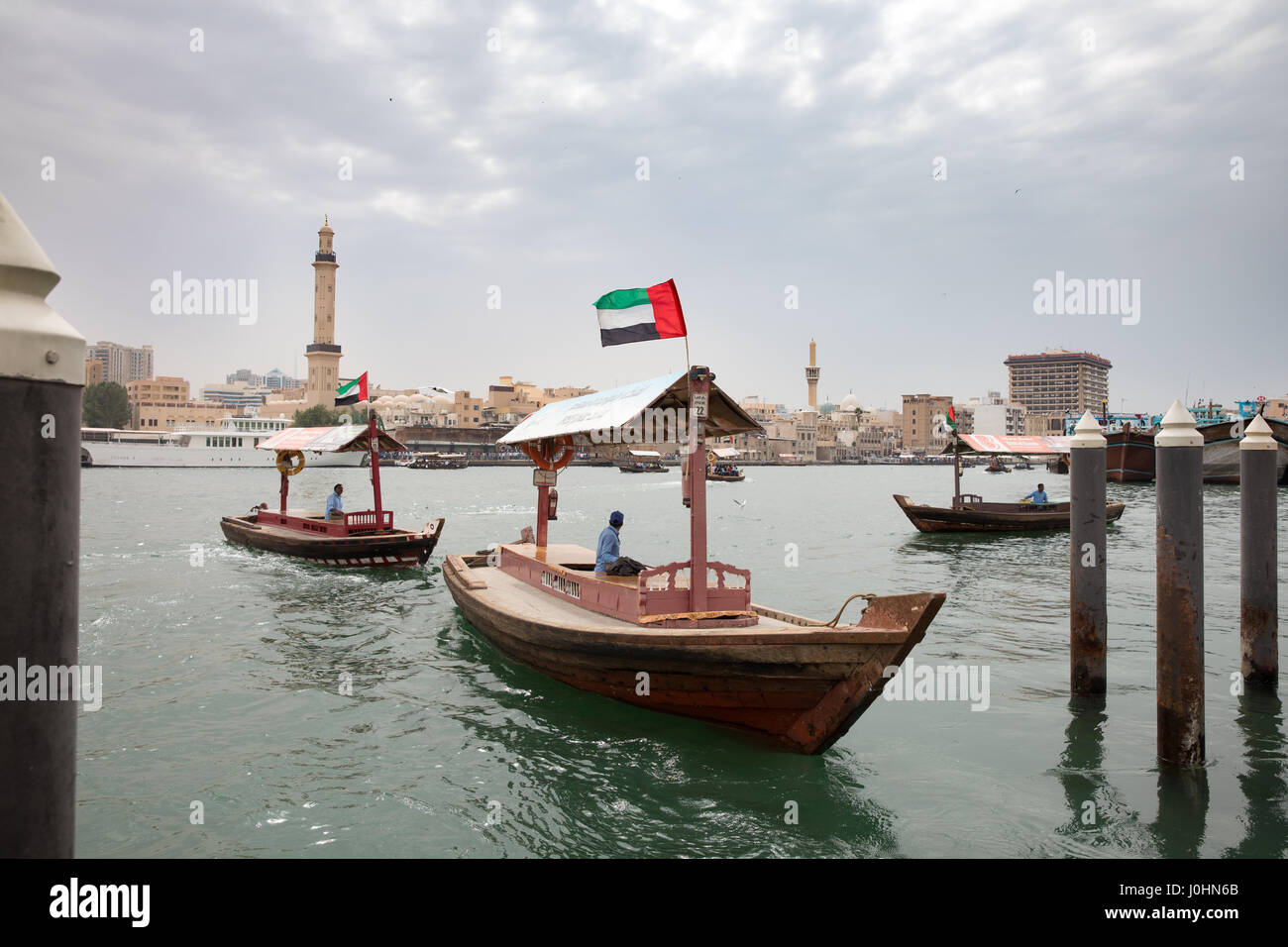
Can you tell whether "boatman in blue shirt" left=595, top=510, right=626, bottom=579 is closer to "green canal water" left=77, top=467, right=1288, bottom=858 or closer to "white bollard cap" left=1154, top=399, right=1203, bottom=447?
"green canal water" left=77, top=467, right=1288, bottom=858

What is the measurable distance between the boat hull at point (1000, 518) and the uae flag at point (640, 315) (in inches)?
986

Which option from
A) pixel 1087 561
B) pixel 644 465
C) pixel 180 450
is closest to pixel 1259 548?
pixel 1087 561

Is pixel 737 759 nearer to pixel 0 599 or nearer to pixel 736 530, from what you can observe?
pixel 0 599

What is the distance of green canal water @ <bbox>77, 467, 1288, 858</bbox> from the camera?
277 inches

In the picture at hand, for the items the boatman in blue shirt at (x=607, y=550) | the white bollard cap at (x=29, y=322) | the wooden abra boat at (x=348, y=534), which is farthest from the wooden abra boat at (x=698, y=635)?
the wooden abra boat at (x=348, y=534)

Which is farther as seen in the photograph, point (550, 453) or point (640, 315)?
point (550, 453)

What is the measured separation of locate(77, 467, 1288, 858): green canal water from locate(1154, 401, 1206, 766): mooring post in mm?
676

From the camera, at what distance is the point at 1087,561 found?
988 cm

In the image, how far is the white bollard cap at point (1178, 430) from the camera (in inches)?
310

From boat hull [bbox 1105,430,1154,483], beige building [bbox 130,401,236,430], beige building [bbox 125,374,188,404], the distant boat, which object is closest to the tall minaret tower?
beige building [bbox 130,401,236,430]

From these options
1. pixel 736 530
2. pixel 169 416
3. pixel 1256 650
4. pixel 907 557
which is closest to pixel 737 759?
pixel 1256 650

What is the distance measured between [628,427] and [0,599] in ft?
27.3

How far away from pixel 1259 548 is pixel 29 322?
12.1 metres

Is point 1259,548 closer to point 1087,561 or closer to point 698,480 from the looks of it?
point 1087,561
